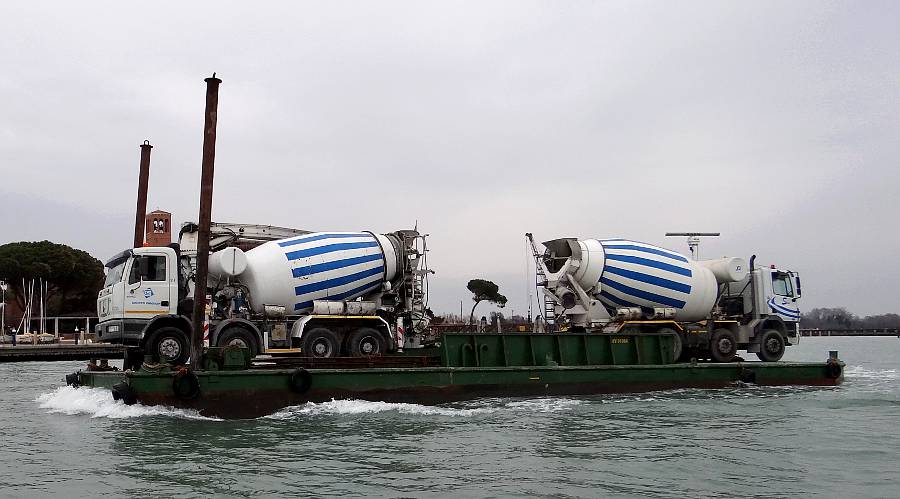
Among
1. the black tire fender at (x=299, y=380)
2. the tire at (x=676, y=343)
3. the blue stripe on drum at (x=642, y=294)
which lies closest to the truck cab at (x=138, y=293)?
the black tire fender at (x=299, y=380)

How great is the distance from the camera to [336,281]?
72.7ft

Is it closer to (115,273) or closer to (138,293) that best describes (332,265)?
(138,293)

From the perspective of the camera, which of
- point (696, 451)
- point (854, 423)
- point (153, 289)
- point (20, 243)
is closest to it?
point (696, 451)

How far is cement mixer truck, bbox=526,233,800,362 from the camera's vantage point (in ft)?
76.9

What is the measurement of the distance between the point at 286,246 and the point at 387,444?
973 cm

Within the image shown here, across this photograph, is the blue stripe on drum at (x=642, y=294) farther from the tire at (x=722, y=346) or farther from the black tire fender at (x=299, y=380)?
the black tire fender at (x=299, y=380)

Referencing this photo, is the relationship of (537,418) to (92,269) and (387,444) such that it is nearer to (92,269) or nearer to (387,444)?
(387,444)

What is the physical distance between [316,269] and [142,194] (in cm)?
904

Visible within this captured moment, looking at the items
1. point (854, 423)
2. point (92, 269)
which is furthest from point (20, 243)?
point (854, 423)

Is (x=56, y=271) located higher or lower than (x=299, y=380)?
higher

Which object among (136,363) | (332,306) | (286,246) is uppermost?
(286,246)

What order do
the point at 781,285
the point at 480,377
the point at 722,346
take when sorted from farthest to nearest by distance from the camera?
the point at 781,285 < the point at 722,346 < the point at 480,377

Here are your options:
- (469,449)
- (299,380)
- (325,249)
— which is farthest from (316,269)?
(469,449)

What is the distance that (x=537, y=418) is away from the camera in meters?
16.4
